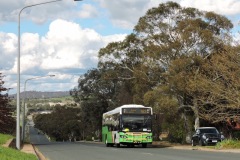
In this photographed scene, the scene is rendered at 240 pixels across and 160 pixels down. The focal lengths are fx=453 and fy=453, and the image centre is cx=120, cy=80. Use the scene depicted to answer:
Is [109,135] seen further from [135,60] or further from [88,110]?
[88,110]

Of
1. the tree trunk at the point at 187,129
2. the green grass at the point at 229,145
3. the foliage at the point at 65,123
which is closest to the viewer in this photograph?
the green grass at the point at 229,145

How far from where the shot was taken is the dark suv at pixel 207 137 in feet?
122

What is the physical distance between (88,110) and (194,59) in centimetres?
4550

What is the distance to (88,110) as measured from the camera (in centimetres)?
8525

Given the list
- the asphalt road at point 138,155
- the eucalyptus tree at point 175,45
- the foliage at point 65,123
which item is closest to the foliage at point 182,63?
the eucalyptus tree at point 175,45

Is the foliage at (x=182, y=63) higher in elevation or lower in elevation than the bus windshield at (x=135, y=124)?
higher

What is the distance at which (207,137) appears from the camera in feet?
122

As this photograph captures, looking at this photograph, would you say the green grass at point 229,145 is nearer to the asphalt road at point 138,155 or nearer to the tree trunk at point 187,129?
the asphalt road at point 138,155

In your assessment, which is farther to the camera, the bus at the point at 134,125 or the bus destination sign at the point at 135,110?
the bus destination sign at the point at 135,110

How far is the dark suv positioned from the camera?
37.1 metres

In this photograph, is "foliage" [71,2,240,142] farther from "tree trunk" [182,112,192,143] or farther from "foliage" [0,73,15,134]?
"foliage" [0,73,15,134]

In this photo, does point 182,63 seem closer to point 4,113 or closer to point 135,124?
point 135,124

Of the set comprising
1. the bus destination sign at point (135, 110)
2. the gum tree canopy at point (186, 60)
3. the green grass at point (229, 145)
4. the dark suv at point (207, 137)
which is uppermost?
the gum tree canopy at point (186, 60)

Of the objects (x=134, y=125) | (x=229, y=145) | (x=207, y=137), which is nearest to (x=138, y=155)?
(x=229, y=145)
